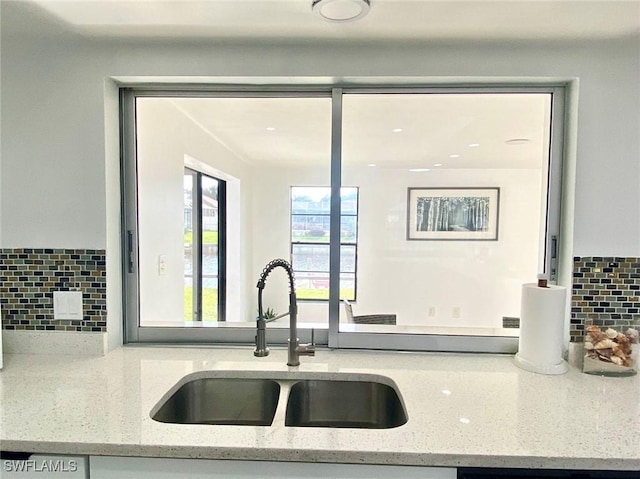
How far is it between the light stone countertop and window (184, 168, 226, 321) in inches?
54.1

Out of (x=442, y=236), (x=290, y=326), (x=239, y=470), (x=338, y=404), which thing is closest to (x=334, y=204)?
(x=290, y=326)

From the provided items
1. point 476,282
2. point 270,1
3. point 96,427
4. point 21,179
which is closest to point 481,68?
point 270,1

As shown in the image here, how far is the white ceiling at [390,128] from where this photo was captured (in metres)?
1.96

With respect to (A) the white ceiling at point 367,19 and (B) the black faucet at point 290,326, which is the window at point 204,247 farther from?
(A) the white ceiling at point 367,19

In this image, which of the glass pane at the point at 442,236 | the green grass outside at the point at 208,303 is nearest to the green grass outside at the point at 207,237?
the green grass outside at the point at 208,303

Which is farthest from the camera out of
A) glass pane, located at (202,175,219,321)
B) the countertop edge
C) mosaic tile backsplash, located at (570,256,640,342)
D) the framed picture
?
the framed picture

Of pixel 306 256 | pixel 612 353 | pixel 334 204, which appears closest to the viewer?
pixel 612 353

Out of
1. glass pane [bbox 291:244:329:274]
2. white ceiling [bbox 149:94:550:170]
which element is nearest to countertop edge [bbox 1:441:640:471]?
white ceiling [bbox 149:94:550:170]

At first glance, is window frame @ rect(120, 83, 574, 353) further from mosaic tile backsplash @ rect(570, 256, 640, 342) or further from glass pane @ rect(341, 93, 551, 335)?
glass pane @ rect(341, 93, 551, 335)

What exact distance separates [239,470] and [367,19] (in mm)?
1400

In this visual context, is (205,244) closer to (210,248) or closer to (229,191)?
(210,248)

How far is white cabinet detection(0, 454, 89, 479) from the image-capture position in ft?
3.12

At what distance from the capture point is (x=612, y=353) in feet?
4.44

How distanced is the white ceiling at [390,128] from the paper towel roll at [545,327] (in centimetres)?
61
